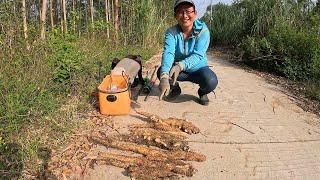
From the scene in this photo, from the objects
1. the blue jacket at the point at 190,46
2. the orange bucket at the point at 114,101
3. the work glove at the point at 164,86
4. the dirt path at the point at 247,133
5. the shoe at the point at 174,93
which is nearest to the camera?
the dirt path at the point at 247,133

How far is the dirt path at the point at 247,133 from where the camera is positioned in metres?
3.49

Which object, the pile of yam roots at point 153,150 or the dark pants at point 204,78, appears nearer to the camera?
the pile of yam roots at point 153,150

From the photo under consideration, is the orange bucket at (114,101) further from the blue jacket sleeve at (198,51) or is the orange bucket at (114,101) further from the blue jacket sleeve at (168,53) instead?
the blue jacket sleeve at (198,51)

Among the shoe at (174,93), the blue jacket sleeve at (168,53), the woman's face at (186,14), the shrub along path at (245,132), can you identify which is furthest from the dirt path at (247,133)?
the woman's face at (186,14)

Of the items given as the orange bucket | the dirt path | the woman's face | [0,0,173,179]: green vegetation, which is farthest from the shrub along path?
the woman's face

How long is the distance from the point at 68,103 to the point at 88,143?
0.94 m

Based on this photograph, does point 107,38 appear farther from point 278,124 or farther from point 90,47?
point 278,124

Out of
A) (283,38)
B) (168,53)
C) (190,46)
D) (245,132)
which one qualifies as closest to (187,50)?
(190,46)

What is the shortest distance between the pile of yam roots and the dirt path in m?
0.11

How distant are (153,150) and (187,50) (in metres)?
1.74

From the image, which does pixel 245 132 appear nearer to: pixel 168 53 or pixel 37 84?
pixel 168 53

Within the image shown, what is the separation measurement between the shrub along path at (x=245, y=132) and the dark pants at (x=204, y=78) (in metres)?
0.28

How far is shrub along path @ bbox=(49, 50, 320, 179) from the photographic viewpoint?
11.4 ft

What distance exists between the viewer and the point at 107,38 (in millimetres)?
8742
